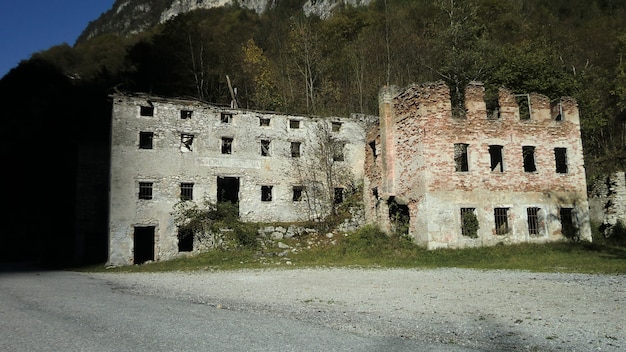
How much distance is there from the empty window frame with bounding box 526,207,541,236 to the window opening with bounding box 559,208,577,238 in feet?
Answer: 5.10

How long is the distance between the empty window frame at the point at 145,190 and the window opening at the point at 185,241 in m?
2.81

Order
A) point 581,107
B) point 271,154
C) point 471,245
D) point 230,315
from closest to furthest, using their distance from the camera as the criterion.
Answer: point 230,315 < point 471,245 < point 271,154 < point 581,107

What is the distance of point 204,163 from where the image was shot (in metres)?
27.6

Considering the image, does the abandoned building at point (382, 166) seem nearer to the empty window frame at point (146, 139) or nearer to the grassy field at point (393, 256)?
the empty window frame at point (146, 139)

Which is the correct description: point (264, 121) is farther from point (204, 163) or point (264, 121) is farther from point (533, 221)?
point (533, 221)

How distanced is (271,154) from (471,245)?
1362 cm

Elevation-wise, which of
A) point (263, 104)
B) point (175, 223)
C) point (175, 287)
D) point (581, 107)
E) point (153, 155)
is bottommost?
point (175, 287)

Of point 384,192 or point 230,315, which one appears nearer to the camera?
point 230,315

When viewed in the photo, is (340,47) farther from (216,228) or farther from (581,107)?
(216,228)

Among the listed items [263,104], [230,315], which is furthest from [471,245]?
[263,104]

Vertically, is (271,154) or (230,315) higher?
(271,154)

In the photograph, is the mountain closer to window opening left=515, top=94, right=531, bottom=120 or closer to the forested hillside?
the forested hillside

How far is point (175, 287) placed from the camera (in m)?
13.3

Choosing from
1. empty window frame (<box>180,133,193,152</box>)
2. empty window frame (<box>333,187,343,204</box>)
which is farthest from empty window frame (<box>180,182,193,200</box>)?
empty window frame (<box>333,187,343,204</box>)
